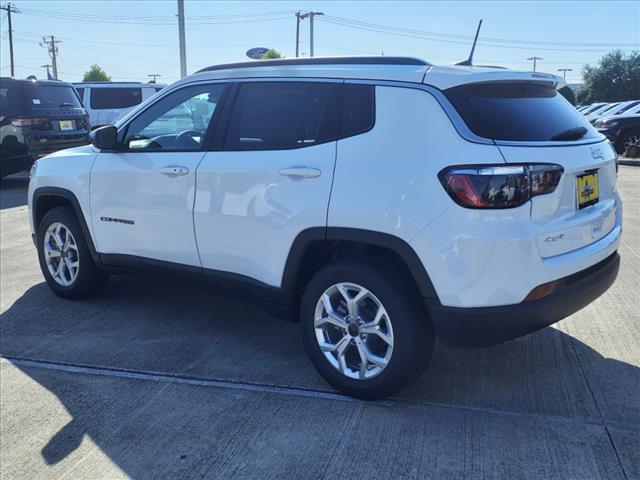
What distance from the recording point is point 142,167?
4.42 metres

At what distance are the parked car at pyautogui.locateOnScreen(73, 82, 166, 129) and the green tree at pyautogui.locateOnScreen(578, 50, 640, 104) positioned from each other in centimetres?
4612

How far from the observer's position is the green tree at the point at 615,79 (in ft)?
171

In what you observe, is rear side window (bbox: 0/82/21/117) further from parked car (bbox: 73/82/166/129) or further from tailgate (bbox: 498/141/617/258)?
tailgate (bbox: 498/141/617/258)

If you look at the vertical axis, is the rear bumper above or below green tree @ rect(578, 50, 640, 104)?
below

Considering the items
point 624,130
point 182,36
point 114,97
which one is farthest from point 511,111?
point 182,36

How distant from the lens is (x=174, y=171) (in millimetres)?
4191

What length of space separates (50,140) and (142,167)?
28.1 feet

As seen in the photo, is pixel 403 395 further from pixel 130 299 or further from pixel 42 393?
pixel 130 299

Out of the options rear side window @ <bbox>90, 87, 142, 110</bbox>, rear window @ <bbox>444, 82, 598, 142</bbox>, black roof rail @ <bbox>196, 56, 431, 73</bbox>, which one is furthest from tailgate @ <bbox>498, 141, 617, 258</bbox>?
rear side window @ <bbox>90, 87, 142, 110</bbox>

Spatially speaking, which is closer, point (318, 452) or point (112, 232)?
point (318, 452)

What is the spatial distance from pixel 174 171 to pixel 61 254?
66.4 inches

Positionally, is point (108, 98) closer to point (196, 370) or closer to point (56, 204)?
point (56, 204)

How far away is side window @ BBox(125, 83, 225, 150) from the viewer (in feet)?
13.8

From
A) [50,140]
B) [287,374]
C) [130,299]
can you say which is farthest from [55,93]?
[287,374]
